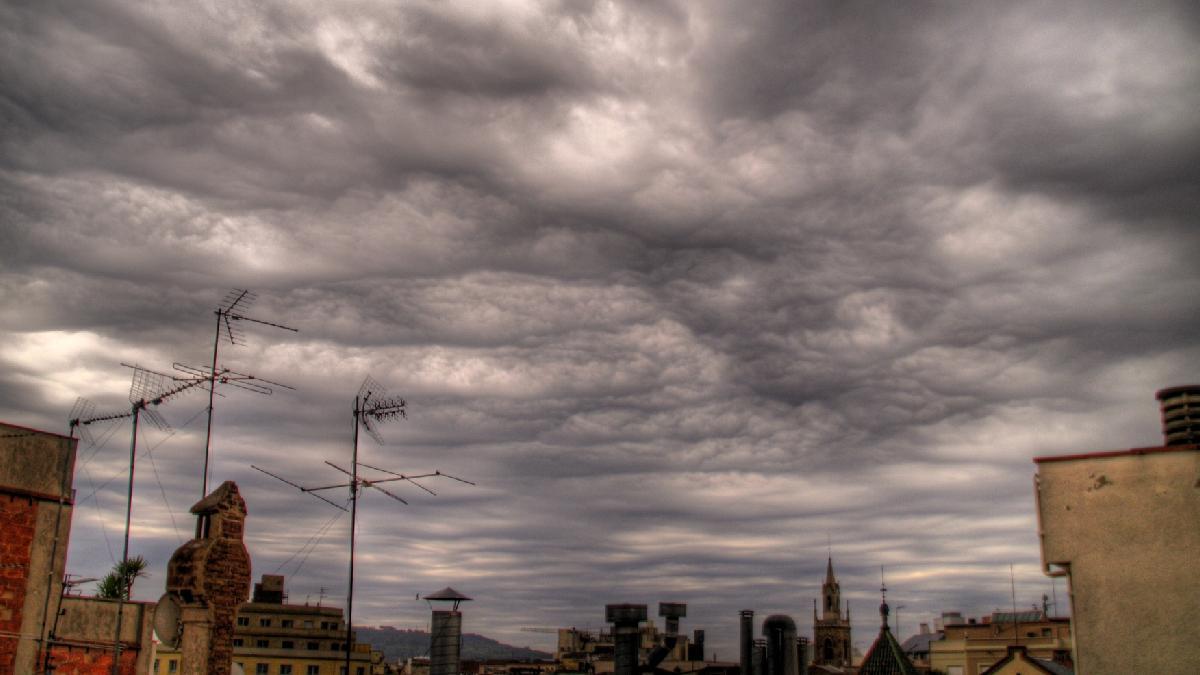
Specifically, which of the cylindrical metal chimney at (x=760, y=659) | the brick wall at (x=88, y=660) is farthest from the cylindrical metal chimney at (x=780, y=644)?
the brick wall at (x=88, y=660)

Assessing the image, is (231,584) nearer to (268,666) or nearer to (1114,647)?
(1114,647)

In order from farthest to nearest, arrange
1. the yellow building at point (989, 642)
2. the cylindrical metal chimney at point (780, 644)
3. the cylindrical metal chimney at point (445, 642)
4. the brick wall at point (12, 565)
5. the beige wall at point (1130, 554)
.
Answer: the yellow building at point (989, 642)
the cylindrical metal chimney at point (780, 644)
the cylindrical metal chimney at point (445, 642)
the brick wall at point (12, 565)
the beige wall at point (1130, 554)

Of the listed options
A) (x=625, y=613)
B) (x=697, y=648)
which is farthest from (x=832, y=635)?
(x=625, y=613)

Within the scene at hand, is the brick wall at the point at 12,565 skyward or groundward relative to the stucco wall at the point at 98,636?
skyward

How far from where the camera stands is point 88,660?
78.2 feet

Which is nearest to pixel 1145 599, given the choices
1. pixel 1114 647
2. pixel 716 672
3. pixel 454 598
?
pixel 1114 647

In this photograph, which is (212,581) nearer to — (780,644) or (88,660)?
(88,660)

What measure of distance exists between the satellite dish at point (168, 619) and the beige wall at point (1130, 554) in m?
17.3

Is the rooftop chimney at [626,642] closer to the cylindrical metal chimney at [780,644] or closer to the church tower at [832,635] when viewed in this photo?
the cylindrical metal chimney at [780,644]

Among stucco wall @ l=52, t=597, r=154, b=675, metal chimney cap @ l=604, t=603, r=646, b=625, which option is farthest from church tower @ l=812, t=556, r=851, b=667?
stucco wall @ l=52, t=597, r=154, b=675

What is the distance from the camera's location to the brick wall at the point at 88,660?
899 inches

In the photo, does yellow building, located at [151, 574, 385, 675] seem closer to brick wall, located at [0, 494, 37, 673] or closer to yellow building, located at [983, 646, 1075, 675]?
yellow building, located at [983, 646, 1075, 675]

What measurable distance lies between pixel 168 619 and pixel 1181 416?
20.5 meters

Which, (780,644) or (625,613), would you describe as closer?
(780,644)
